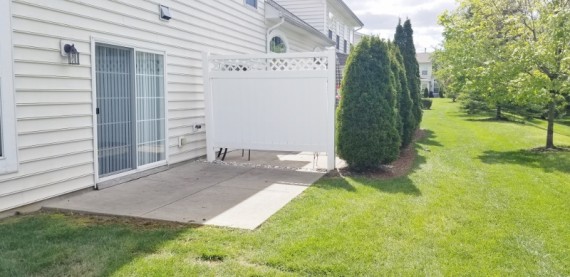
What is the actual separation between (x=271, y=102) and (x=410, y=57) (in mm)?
7119

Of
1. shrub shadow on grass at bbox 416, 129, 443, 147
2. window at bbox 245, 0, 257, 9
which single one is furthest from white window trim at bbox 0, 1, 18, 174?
shrub shadow on grass at bbox 416, 129, 443, 147

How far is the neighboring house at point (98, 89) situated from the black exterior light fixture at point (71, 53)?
1cm

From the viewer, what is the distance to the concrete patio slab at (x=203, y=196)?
5.09m

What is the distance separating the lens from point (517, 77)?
9961 mm

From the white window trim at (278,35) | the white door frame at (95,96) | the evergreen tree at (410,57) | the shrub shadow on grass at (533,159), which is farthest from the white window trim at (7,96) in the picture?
the evergreen tree at (410,57)

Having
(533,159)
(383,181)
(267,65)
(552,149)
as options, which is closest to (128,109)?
(267,65)

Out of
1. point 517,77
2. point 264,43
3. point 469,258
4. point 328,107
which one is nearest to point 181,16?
point 328,107

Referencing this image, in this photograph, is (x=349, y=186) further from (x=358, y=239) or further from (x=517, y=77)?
(x=517, y=77)

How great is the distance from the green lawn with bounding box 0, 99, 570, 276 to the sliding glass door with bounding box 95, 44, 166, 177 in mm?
1700

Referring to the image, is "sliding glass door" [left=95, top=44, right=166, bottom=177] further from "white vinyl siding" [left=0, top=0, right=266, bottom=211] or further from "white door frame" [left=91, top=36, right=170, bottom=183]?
"white vinyl siding" [left=0, top=0, right=266, bottom=211]

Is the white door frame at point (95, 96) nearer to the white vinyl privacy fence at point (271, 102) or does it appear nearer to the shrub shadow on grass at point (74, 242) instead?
the white vinyl privacy fence at point (271, 102)

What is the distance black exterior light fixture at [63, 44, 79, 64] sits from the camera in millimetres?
5523

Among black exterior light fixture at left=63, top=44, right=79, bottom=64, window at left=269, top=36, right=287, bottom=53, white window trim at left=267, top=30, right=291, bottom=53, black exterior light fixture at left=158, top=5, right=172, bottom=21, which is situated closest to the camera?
black exterior light fixture at left=63, top=44, right=79, bottom=64

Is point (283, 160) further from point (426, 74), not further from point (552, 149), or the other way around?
point (426, 74)
